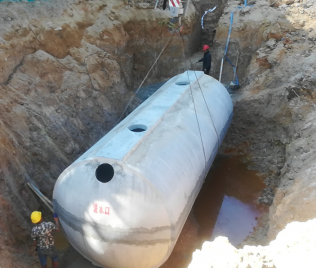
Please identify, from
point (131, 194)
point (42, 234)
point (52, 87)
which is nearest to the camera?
point (131, 194)

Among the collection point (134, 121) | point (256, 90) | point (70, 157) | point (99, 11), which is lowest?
point (70, 157)

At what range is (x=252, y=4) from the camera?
450 inches

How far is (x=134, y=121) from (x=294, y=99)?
470 centimetres

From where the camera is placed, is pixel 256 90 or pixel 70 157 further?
pixel 256 90

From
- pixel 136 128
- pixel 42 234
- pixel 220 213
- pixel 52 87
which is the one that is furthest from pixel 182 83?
pixel 42 234

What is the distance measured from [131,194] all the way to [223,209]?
3.60 meters

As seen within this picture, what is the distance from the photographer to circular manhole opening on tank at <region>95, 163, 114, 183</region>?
4610 mm

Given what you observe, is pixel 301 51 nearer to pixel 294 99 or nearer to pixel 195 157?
pixel 294 99

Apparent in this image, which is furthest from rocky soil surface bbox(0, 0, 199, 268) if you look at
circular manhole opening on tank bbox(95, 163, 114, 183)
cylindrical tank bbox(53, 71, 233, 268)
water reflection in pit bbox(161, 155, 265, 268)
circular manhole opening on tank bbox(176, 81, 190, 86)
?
water reflection in pit bbox(161, 155, 265, 268)

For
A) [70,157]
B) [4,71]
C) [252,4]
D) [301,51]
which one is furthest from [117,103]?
[252,4]

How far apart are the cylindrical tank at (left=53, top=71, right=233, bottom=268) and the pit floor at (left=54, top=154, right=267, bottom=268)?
1.10m

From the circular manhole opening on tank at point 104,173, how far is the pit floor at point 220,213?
1.88 meters

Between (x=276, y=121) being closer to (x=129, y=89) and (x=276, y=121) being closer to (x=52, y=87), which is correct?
(x=129, y=89)

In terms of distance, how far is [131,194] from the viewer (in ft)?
13.6
